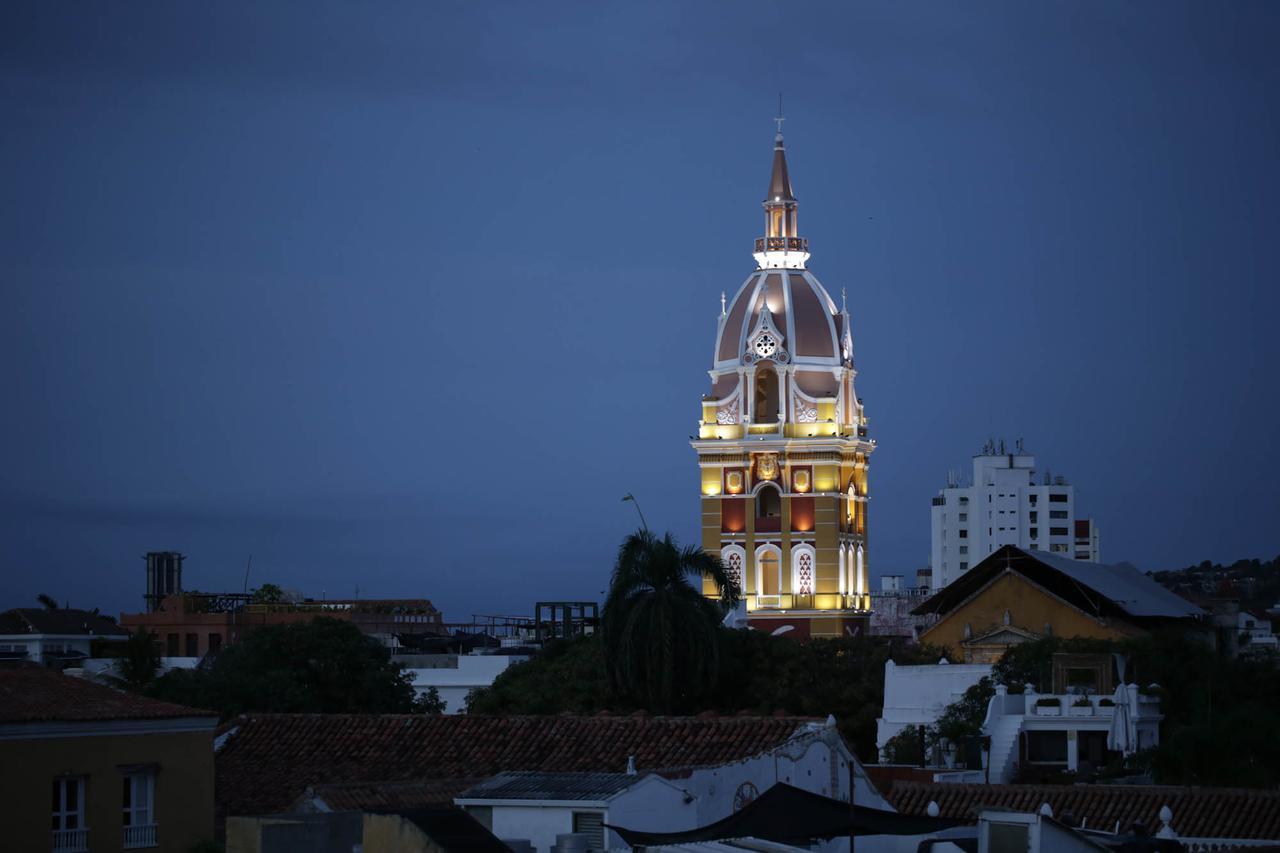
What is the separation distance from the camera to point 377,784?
36.6 m

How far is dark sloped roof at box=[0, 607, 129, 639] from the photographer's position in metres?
127

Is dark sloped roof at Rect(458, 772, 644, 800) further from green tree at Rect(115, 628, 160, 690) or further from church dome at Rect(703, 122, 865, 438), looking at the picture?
church dome at Rect(703, 122, 865, 438)

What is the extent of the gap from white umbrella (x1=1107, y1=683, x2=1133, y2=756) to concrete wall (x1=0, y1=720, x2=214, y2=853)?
92.6 ft

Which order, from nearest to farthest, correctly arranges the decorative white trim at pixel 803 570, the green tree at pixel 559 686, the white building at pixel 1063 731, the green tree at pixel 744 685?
the white building at pixel 1063 731
the green tree at pixel 559 686
the green tree at pixel 744 685
the decorative white trim at pixel 803 570

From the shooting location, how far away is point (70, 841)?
33.0 metres

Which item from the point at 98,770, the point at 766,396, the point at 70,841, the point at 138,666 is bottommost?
the point at 70,841

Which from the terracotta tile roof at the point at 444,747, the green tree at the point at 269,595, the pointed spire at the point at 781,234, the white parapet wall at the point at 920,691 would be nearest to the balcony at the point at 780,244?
the pointed spire at the point at 781,234

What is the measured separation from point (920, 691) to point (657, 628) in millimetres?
8390

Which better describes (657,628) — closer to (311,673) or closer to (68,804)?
(311,673)

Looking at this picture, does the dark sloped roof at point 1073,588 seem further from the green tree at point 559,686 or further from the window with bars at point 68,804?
the window with bars at point 68,804

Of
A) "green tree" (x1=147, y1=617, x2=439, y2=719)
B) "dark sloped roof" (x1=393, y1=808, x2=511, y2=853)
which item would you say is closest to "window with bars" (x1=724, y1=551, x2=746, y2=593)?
"green tree" (x1=147, y1=617, x2=439, y2=719)

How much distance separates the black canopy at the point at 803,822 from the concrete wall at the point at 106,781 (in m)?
6.61

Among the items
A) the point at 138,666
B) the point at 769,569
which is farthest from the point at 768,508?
the point at 138,666

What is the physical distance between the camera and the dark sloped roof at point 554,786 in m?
33.9
